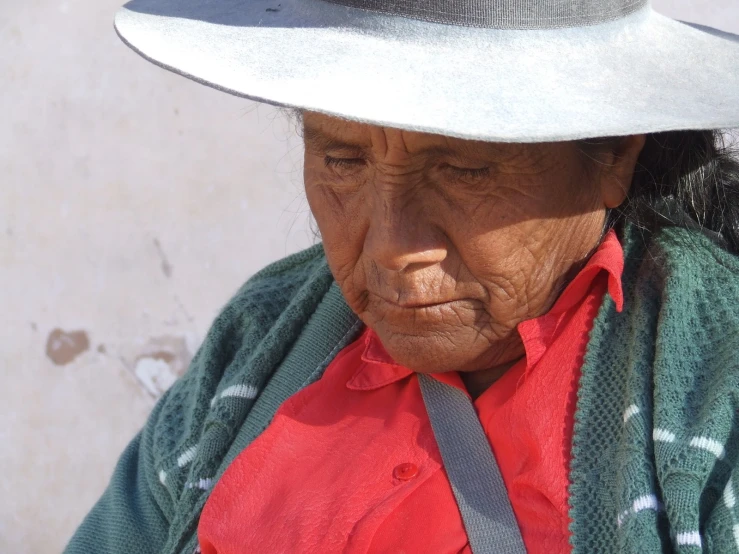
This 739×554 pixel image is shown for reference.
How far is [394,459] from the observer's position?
1.62 metres

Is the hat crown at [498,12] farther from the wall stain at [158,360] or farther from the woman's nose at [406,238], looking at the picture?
the wall stain at [158,360]

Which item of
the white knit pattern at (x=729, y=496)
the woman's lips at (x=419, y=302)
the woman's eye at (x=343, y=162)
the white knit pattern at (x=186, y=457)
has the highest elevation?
the woman's eye at (x=343, y=162)

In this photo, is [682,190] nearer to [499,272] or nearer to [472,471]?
[499,272]

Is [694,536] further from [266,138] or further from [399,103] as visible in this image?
[266,138]

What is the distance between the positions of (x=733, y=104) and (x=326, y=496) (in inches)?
35.1

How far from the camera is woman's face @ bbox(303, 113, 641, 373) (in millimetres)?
1457

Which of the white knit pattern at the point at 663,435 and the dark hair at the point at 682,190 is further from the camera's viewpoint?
the dark hair at the point at 682,190

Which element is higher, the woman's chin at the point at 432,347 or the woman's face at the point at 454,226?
the woman's face at the point at 454,226

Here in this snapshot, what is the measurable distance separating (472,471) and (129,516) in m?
0.88

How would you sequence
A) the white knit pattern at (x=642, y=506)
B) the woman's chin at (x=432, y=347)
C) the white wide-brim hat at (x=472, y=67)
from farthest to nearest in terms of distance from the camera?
the woman's chin at (x=432, y=347)
the white knit pattern at (x=642, y=506)
the white wide-brim hat at (x=472, y=67)

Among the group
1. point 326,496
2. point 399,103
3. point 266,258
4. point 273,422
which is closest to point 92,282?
point 266,258

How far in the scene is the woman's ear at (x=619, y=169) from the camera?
5.01ft

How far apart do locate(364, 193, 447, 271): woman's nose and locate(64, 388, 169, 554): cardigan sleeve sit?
0.88 m

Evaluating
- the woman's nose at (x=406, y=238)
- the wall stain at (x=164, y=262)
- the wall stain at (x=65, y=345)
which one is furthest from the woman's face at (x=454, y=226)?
the wall stain at (x=65, y=345)
